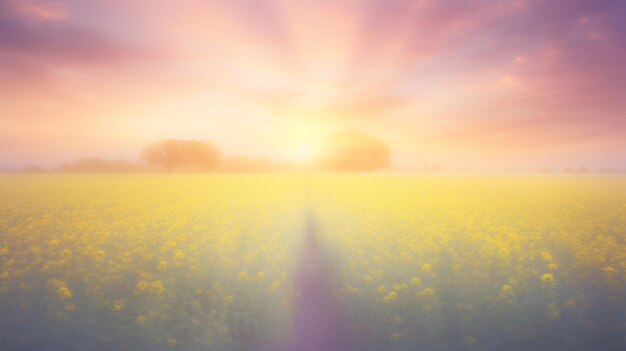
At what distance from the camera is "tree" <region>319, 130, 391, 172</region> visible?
314 ft

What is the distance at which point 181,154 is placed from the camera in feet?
318

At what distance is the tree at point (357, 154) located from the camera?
95688 mm

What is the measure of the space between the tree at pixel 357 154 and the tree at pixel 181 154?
40364 mm

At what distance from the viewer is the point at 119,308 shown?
6.52m

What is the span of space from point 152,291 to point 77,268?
2660mm

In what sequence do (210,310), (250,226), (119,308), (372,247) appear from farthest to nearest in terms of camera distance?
(250,226) → (372,247) → (210,310) → (119,308)

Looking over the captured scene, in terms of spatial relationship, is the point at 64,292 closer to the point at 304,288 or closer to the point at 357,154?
the point at 304,288

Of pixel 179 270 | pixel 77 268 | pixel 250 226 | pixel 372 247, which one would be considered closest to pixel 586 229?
pixel 372 247

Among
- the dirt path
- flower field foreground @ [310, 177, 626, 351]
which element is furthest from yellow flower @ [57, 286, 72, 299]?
flower field foreground @ [310, 177, 626, 351]

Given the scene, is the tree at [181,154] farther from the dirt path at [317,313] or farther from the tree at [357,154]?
the dirt path at [317,313]

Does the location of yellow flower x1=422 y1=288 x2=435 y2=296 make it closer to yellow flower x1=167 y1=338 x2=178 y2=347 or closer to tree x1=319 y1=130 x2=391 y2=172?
yellow flower x1=167 y1=338 x2=178 y2=347

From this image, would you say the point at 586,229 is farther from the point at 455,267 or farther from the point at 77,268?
the point at 77,268

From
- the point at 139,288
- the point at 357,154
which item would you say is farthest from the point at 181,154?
the point at 139,288

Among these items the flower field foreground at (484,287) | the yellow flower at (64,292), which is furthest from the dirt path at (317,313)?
the yellow flower at (64,292)
